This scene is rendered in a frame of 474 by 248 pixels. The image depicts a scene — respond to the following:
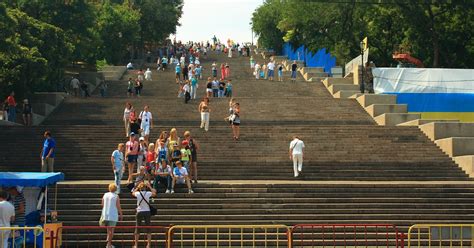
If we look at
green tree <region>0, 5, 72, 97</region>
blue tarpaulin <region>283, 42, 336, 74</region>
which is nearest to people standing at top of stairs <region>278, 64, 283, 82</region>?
blue tarpaulin <region>283, 42, 336, 74</region>

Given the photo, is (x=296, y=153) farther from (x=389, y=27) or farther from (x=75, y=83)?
(x=389, y=27)

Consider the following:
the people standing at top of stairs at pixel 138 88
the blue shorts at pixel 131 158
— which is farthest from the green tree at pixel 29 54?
the blue shorts at pixel 131 158

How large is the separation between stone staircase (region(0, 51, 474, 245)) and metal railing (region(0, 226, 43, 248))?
9.80 feet

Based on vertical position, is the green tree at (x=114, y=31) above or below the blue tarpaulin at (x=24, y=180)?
above

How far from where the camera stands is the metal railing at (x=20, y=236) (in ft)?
49.3

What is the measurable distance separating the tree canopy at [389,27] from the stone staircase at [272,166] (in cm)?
1030

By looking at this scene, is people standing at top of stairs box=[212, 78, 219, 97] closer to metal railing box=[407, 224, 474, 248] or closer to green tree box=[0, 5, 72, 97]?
green tree box=[0, 5, 72, 97]

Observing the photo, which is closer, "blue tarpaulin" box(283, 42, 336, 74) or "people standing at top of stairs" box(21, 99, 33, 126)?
"people standing at top of stairs" box(21, 99, 33, 126)

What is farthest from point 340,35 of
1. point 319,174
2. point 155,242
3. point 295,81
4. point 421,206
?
point 155,242

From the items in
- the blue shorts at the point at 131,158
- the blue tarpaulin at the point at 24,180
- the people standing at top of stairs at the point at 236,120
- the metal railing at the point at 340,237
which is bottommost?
the metal railing at the point at 340,237

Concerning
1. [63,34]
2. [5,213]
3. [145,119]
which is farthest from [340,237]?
[63,34]

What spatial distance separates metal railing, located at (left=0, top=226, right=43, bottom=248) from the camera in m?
15.0

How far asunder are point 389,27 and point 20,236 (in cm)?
4199

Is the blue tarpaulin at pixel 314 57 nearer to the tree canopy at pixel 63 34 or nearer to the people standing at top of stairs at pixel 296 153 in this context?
the tree canopy at pixel 63 34
